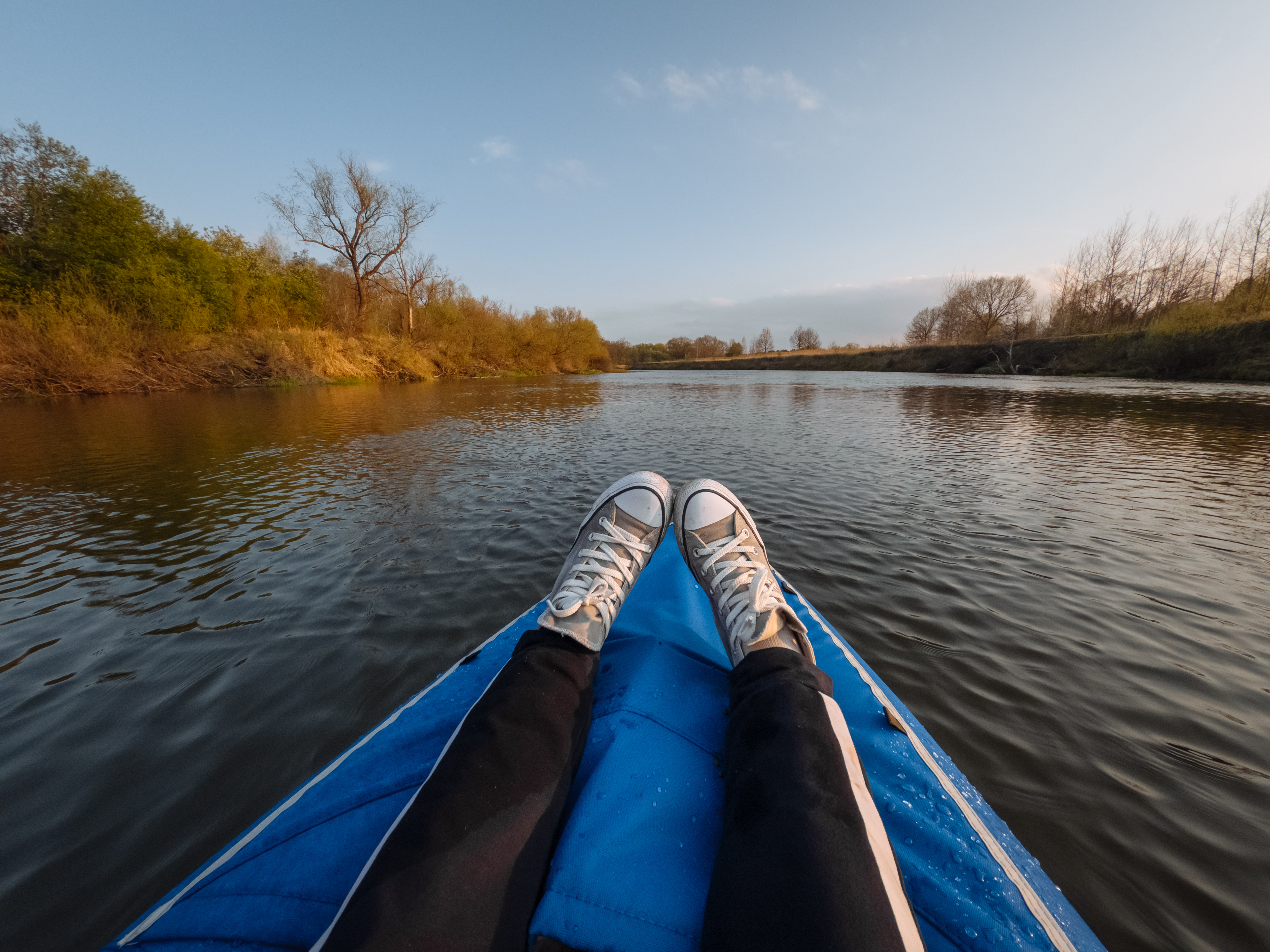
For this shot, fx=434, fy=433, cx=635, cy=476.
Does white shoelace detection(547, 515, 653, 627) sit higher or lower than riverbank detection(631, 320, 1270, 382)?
lower

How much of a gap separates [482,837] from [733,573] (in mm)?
1498

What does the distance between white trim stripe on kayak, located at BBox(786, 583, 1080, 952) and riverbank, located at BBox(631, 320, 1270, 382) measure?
115 feet

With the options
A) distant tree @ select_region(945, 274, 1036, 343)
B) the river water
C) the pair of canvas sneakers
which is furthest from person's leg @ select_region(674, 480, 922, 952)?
distant tree @ select_region(945, 274, 1036, 343)

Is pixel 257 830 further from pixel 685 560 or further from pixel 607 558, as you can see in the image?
pixel 685 560

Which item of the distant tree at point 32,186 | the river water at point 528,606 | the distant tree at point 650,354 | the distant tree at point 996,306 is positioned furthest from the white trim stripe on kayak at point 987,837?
Answer: the distant tree at point 650,354

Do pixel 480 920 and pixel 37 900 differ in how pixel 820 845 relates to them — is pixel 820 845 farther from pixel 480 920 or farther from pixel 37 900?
pixel 37 900

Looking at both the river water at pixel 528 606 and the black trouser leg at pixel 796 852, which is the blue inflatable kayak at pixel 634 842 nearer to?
the black trouser leg at pixel 796 852

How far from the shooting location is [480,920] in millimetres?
887

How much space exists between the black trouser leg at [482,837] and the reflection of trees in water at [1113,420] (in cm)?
1052

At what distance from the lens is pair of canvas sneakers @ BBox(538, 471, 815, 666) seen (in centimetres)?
179

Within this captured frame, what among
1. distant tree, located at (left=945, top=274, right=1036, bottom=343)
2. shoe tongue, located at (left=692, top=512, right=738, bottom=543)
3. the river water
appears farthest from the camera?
distant tree, located at (left=945, top=274, right=1036, bottom=343)

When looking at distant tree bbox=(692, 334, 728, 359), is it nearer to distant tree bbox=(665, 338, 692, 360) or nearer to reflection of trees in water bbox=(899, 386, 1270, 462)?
distant tree bbox=(665, 338, 692, 360)

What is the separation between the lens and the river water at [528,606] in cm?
151

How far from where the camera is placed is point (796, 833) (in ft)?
3.23
